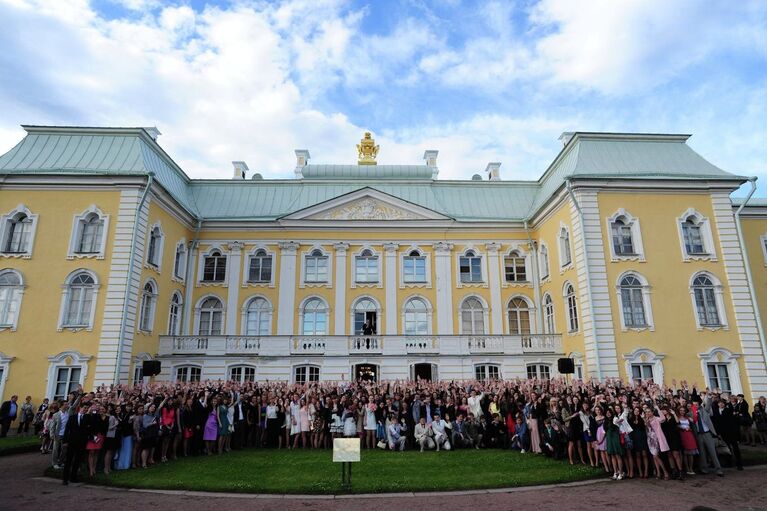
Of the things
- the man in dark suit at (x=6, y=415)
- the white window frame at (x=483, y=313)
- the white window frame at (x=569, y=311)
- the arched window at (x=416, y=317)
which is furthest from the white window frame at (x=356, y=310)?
the man in dark suit at (x=6, y=415)

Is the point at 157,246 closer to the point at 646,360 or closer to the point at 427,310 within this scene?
the point at 427,310

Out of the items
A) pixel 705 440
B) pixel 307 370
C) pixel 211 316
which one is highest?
pixel 211 316

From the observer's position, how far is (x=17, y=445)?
15.9m

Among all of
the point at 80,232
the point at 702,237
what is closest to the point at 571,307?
the point at 702,237

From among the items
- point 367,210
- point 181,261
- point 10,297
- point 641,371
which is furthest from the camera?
point 367,210

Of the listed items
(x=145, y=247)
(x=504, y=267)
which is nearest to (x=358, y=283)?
(x=504, y=267)

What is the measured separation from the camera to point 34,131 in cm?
2475

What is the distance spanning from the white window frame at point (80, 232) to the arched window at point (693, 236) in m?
27.9

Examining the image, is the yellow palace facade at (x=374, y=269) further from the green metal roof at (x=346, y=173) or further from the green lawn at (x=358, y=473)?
the green lawn at (x=358, y=473)

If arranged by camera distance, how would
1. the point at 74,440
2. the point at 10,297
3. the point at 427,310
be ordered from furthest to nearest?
1. the point at 427,310
2. the point at 10,297
3. the point at 74,440

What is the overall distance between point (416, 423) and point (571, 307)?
1245 centimetres

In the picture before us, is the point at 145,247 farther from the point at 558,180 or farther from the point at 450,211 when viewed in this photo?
the point at 558,180

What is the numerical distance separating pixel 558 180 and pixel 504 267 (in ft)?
19.8

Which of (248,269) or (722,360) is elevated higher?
(248,269)
